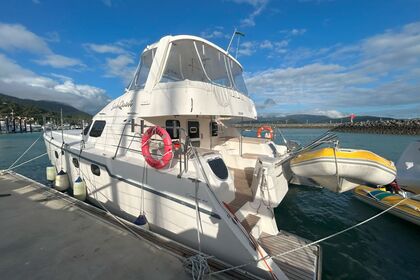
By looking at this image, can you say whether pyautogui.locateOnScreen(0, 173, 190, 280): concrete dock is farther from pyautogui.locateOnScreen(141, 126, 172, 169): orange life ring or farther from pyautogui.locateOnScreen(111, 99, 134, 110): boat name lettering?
pyautogui.locateOnScreen(111, 99, 134, 110): boat name lettering

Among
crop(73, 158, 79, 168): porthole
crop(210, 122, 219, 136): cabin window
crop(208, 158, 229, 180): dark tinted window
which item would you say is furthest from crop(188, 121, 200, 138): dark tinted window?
crop(73, 158, 79, 168): porthole

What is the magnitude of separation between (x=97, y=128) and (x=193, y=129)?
311cm

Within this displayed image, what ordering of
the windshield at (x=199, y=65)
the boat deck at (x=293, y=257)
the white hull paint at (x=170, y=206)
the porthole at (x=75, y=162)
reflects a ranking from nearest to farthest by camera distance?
the white hull paint at (x=170, y=206), the boat deck at (x=293, y=257), the windshield at (x=199, y=65), the porthole at (x=75, y=162)

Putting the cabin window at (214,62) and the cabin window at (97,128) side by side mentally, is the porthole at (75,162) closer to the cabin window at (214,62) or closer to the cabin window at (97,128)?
the cabin window at (97,128)

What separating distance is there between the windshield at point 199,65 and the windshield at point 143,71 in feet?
1.63

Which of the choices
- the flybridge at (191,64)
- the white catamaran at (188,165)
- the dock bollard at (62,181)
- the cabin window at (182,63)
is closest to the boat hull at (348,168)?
the white catamaran at (188,165)

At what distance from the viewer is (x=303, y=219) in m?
6.52

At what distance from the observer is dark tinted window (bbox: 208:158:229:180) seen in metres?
4.21

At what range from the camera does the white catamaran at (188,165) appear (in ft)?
11.6

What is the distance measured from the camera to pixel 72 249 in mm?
3363

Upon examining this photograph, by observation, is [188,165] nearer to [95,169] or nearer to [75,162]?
[95,169]

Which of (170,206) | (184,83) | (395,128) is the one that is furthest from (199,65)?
(395,128)

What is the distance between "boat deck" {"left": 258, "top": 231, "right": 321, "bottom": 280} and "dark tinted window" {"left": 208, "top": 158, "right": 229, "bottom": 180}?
156cm

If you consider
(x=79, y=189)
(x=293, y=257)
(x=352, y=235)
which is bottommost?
(x=352, y=235)
